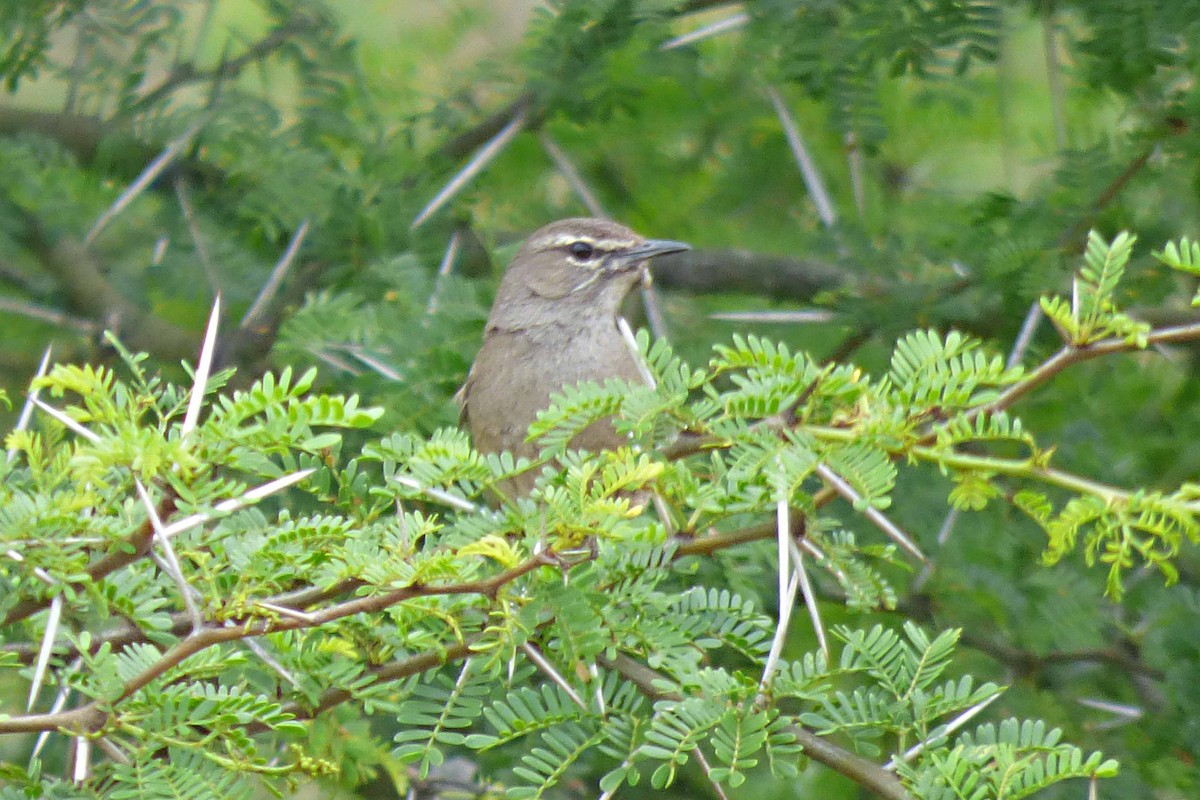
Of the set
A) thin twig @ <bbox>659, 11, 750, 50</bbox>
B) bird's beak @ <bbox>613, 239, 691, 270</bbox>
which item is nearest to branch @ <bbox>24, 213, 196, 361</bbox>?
Result: bird's beak @ <bbox>613, 239, 691, 270</bbox>

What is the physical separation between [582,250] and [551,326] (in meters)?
0.44

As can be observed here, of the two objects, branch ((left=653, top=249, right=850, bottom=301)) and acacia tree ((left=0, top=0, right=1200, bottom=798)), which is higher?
acacia tree ((left=0, top=0, right=1200, bottom=798))

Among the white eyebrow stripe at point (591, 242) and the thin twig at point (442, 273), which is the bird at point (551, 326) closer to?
the white eyebrow stripe at point (591, 242)

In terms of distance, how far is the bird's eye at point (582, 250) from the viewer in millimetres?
5484

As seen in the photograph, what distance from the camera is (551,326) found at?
5.24m

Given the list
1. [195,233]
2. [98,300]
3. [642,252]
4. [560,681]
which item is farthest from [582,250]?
[560,681]

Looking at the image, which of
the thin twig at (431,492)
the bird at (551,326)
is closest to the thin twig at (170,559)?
the thin twig at (431,492)

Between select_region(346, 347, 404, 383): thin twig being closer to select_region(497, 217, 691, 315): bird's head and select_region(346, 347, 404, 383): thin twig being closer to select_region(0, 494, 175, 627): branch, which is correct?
select_region(497, 217, 691, 315): bird's head

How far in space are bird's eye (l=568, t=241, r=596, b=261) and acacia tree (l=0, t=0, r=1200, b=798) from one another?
393mm

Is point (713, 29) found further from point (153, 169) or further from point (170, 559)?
point (170, 559)

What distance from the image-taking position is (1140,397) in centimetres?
583

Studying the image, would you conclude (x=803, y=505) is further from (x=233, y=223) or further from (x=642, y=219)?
(x=642, y=219)

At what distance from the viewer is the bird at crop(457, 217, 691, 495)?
4930mm

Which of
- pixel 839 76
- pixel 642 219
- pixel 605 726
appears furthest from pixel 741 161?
pixel 605 726
